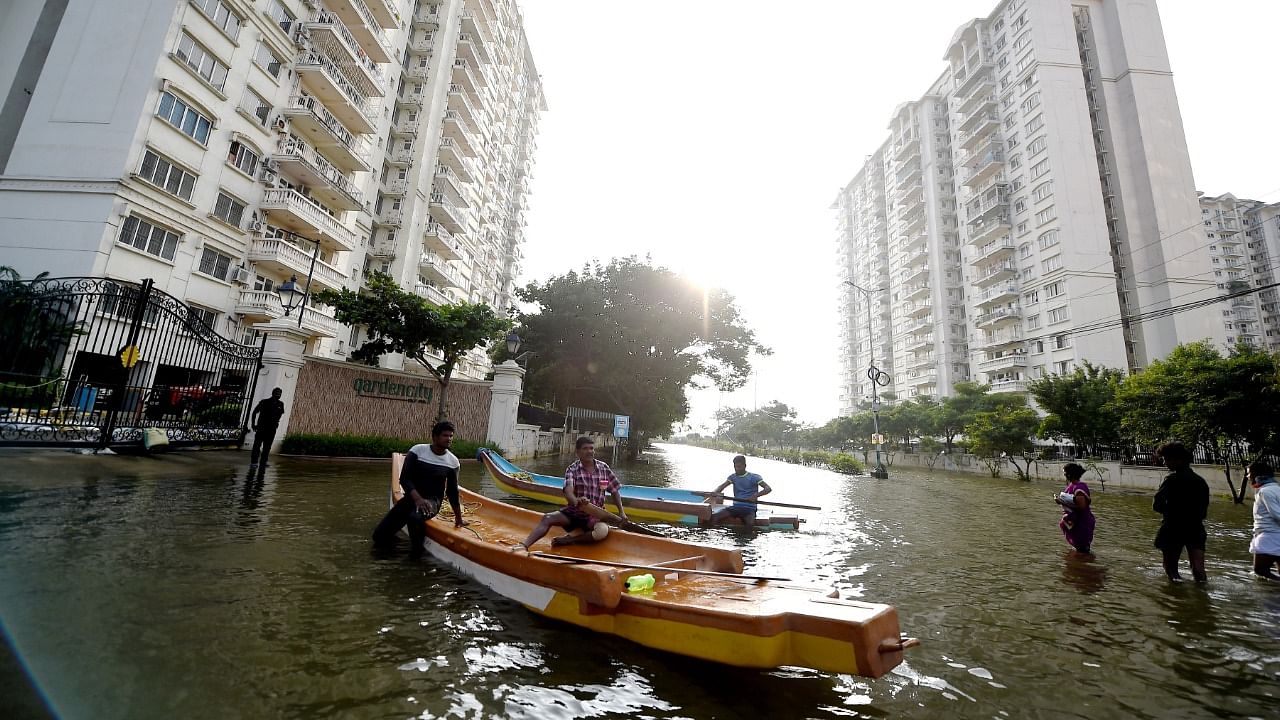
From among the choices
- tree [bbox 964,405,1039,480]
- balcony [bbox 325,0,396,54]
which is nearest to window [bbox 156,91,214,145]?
balcony [bbox 325,0,396,54]

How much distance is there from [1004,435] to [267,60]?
4353 centimetres

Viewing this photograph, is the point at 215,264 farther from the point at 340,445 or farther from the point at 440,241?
the point at 440,241

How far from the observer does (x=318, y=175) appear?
24.8 meters

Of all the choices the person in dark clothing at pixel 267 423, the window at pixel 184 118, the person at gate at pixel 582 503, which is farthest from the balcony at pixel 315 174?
the person at gate at pixel 582 503

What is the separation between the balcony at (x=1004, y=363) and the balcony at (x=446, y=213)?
4876cm

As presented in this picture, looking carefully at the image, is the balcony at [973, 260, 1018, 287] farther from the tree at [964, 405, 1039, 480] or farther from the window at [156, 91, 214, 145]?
the window at [156, 91, 214, 145]

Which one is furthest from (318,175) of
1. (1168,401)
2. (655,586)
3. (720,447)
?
(720,447)

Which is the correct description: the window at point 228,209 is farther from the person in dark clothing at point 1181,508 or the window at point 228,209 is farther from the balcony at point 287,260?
the person in dark clothing at point 1181,508

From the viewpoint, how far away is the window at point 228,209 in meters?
20.9

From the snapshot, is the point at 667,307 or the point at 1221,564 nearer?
the point at 1221,564

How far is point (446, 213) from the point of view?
36.0 m

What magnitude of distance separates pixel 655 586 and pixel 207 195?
1005 inches

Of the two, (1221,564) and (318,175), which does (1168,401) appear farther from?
(318,175)

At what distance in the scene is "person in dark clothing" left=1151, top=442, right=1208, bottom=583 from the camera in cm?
595
